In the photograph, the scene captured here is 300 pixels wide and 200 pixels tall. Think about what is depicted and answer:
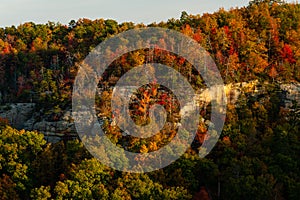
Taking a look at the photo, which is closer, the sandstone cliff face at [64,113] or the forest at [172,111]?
the forest at [172,111]

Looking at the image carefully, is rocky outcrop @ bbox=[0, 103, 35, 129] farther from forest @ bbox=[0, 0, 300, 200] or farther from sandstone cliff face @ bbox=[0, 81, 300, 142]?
forest @ bbox=[0, 0, 300, 200]

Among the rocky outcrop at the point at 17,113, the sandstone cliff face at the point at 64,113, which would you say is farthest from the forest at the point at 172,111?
the rocky outcrop at the point at 17,113

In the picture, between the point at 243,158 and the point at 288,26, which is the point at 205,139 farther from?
the point at 288,26

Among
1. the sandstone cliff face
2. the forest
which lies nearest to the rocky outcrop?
the sandstone cliff face

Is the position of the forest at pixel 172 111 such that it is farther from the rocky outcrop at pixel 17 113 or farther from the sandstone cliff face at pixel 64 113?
the rocky outcrop at pixel 17 113

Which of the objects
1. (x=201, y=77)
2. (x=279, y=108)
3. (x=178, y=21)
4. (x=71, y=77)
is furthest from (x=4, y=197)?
(x=178, y=21)

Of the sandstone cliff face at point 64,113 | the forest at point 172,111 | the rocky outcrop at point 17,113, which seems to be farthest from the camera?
the rocky outcrop at point 17,113

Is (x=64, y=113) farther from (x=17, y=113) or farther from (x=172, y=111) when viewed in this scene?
(x=172, y=111)
